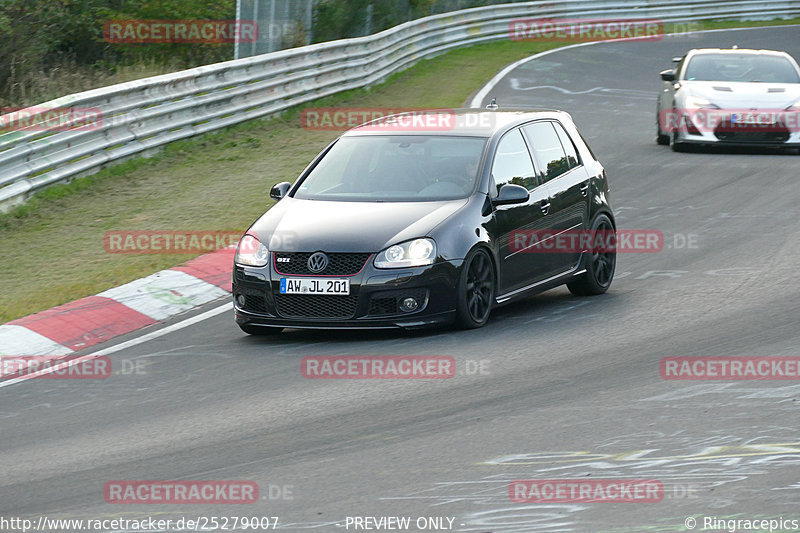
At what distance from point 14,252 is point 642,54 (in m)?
24.5

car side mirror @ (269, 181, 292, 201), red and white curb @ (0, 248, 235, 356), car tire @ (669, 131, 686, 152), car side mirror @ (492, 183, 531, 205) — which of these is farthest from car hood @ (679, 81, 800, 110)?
car side mirror @ (269, 181, 292, 201)

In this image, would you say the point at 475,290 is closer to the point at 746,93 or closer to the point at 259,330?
the point at 259,330

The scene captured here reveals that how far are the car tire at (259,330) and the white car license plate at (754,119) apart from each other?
439 inches

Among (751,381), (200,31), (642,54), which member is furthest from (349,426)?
(642,54)

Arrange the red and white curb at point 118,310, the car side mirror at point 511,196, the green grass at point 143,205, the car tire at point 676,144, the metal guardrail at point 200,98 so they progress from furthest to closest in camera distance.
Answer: the car tire at point 676,144
the metal guardrail at point 200,98
the green grass at point 143,205
the car side mirror at point 511,196
the red and white curb at point 118,310

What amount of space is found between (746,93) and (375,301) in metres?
11.8

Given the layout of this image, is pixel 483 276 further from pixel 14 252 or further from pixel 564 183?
pixel 14 252

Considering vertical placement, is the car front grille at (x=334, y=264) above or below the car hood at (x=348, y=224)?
below

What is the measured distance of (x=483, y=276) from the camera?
995 centimetres

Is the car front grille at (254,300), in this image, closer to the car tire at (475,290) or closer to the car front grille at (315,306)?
the car front grille at (315,306)

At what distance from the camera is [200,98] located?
19734mm

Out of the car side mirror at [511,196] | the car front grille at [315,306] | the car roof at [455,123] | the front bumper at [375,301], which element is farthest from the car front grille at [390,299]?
the car roof at [455,123]

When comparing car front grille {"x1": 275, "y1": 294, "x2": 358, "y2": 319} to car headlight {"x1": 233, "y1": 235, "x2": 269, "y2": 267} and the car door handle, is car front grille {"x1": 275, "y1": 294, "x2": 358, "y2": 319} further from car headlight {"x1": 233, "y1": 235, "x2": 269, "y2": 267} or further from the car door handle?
the car door handle

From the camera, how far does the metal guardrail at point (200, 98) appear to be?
1528cm
